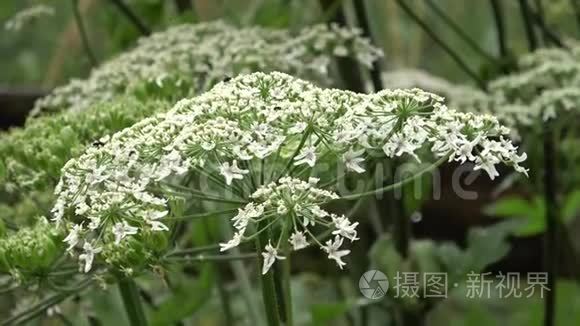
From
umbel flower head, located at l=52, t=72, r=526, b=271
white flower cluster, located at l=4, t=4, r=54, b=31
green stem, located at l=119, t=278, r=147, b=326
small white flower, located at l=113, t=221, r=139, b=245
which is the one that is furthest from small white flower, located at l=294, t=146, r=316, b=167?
white flower cluster, located at l=4, t=4, r=54, b=31

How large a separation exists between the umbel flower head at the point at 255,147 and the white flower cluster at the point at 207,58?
1.20 ft

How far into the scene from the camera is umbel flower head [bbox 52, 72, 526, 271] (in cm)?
80

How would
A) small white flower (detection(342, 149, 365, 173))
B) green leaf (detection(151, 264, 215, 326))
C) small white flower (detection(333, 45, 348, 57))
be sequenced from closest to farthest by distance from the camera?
small white flower (detection(342, 149, 365, 173)), green leaf (detection(151, 264, 215, 326)), small white flower (detection(333, 45, 348, 57))

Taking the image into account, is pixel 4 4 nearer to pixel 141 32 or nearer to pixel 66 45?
pixel 66 45

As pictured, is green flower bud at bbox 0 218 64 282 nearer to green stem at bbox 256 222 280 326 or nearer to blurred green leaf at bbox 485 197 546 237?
green stem at bbox 256 222 280 326

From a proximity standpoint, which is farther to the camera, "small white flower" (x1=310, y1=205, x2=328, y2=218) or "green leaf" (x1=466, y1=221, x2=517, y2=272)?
"green leaf" (x1=466, y1=221, x2=517, y2=272)

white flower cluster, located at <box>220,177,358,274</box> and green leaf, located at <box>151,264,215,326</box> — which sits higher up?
white flower cluster, located at <box>220,177,358,274</box>

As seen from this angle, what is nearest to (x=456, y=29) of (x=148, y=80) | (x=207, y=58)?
(x=207, y=58)

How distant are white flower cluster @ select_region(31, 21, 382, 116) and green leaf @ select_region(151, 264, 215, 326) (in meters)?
0.25

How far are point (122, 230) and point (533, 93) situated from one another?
2.92 feet

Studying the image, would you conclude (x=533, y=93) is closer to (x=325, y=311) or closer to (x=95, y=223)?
(x=325, y=311)

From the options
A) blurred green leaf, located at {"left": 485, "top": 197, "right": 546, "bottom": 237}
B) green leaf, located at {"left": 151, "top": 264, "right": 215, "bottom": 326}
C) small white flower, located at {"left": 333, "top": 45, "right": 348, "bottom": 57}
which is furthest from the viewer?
blurred green leaf, located at {"left": 485, "top": 197, "right": 546, "bottom": 237}

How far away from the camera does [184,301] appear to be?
127cm

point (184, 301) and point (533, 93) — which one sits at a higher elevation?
point (533, 93)
